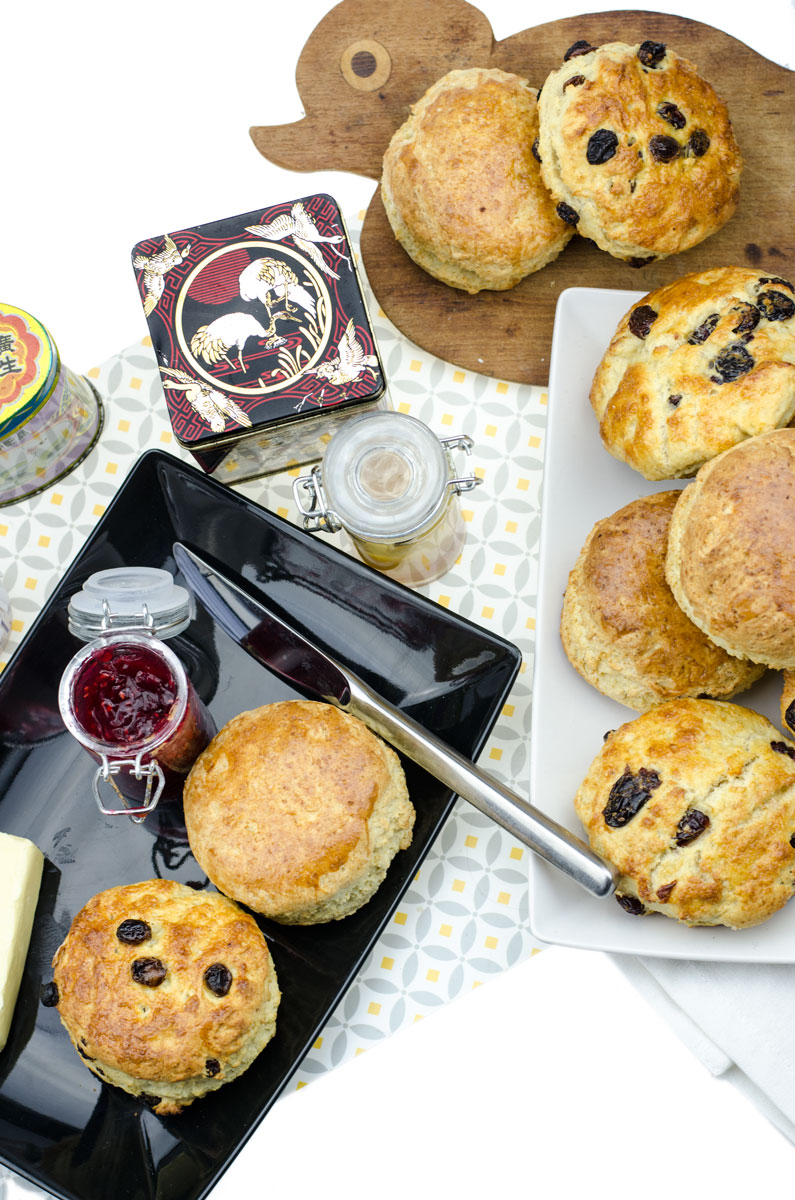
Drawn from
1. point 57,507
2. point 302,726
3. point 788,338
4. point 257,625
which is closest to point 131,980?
point 302,726

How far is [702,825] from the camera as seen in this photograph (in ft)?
6.18

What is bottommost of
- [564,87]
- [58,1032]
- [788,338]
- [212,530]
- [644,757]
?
[58,1032]

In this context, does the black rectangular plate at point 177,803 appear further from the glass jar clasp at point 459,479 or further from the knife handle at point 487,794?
the glass jar clasp at point 459,479

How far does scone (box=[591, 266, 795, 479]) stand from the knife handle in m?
0.70

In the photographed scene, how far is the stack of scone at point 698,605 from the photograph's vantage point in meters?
1.84

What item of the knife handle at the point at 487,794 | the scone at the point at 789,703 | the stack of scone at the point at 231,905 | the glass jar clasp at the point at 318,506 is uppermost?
the glass jar clasp at the point at 318,506

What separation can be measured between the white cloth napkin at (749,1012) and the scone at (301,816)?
0.68 m

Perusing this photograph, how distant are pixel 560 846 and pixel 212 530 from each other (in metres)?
1.00

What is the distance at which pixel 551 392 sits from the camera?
223 cm

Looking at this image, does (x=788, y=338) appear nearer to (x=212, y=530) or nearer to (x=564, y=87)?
(x=564, y=87)

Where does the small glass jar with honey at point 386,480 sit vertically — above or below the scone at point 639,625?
above

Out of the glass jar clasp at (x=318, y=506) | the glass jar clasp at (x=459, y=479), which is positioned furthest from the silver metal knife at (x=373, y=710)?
the glass jar clasp at (x=459, y=479)

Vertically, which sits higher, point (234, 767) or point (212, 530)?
point (212, 530)

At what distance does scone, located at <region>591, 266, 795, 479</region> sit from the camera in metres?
1.91
